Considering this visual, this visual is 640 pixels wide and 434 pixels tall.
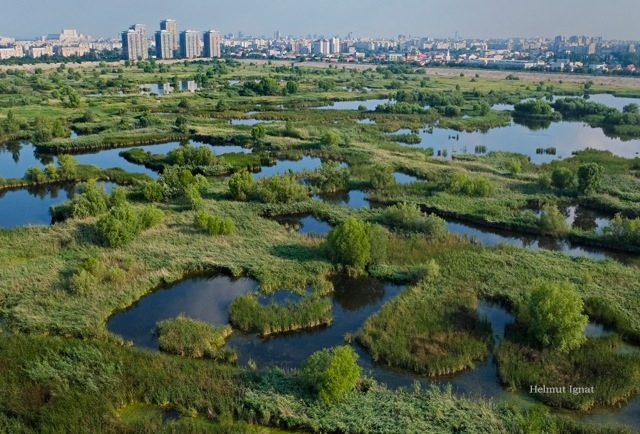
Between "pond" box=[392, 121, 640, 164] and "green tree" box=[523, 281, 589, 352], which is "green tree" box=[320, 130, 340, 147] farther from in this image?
"green tree" box=[523, 281, 589, 352]

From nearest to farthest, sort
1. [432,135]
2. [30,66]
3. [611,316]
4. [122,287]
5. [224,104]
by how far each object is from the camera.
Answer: [611,316], [122,287], [432,135], [224,104], [30,66]

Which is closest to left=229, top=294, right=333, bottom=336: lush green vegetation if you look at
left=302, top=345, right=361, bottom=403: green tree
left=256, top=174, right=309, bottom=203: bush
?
left=302, top=345, right=361, bottom=403: green tree

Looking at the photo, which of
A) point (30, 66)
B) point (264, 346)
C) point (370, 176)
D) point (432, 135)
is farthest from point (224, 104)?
point (30, 66)

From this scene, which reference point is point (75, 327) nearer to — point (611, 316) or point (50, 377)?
point (50, 377)

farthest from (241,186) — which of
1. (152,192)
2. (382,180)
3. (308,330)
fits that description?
(308,330)

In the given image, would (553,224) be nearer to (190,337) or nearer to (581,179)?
(581,179)

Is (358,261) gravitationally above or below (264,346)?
above

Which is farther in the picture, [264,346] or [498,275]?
[498,275]
